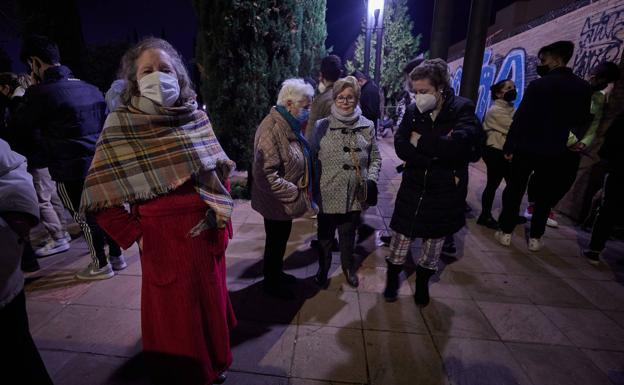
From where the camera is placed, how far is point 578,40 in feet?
18.7

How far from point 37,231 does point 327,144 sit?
4.51 metres

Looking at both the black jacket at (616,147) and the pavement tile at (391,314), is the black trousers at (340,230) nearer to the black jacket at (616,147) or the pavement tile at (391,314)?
the pavement tile at (391,314)

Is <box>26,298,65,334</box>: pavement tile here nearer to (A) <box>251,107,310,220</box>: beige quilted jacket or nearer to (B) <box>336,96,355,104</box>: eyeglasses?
(A) <box>251,107,310,220</box>: beige quilted jacket

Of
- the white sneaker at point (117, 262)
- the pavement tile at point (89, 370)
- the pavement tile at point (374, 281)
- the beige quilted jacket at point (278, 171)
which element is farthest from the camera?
the white sneaker at point (117, 262)

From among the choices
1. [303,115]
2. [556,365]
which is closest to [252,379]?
[303,115]

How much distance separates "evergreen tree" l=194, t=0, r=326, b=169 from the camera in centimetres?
534

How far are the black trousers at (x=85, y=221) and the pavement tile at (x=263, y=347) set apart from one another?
1798mm

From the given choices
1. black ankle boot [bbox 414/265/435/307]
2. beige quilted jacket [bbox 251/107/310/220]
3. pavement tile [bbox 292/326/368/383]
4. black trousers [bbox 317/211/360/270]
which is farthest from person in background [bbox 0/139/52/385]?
black ankle boot [bbox 414/265/435/307]

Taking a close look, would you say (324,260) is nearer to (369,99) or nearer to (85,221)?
(85,221)

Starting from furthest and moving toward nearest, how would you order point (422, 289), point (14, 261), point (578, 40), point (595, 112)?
point (578, 40)
point (595, 112)
point (422, 289)
point (14, 261)

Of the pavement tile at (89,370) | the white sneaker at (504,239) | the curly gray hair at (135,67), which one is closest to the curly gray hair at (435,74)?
the curly gray hair at (135,67)

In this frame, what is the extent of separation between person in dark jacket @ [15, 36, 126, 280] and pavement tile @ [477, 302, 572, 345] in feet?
12.5

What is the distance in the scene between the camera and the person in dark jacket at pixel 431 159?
8.11 feet

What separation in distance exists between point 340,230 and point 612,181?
10.4 ft
